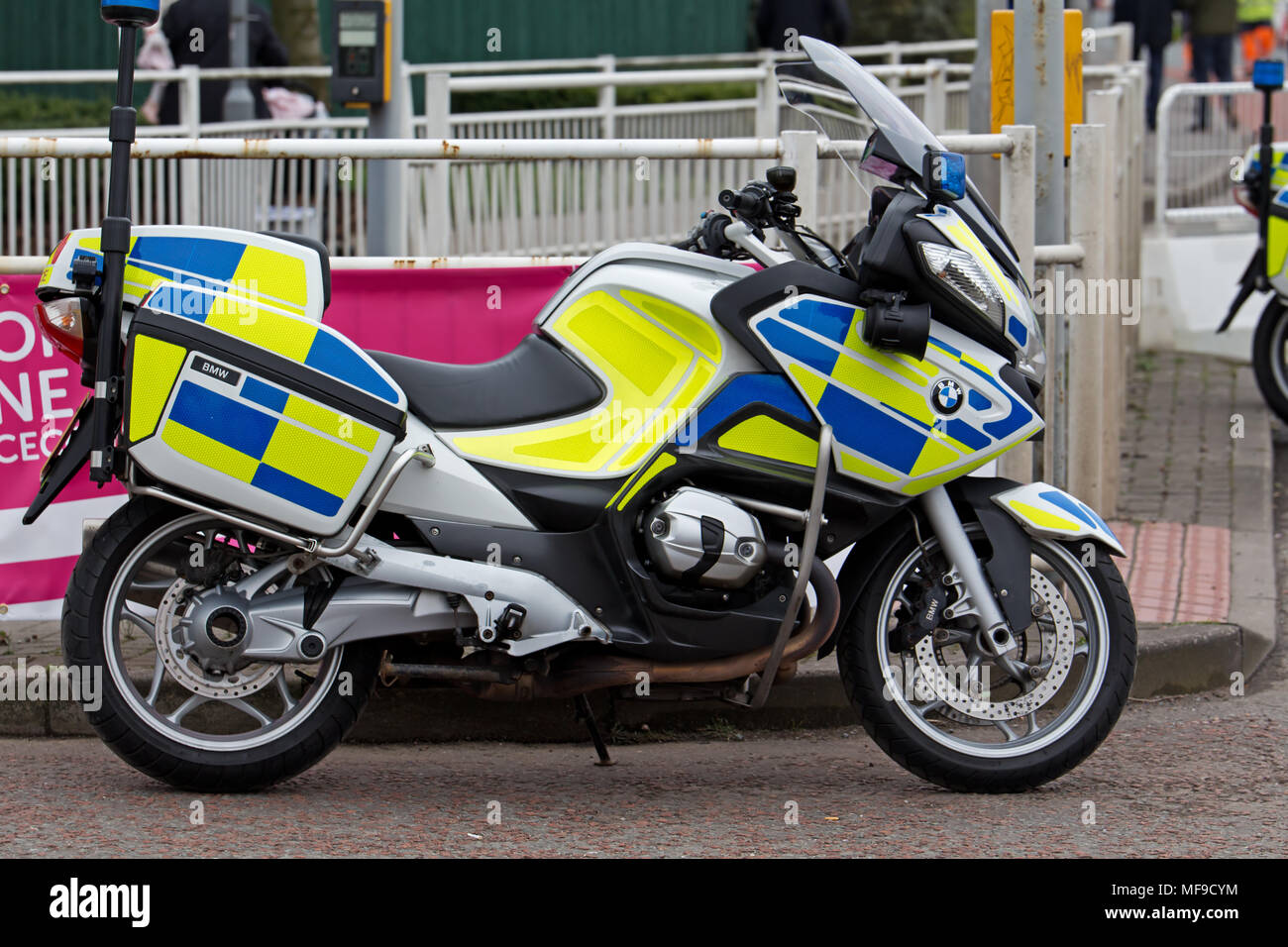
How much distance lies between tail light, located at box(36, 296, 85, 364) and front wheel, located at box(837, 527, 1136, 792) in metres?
2.06

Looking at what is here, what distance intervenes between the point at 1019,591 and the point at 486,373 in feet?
4.83

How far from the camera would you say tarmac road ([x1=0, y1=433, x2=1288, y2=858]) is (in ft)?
14.7

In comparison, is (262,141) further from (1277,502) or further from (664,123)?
(664,123)

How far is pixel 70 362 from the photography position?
5.91 m

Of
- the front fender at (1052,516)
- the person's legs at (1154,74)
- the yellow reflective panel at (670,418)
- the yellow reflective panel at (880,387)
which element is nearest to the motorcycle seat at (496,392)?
the yellow reflective panel at (670,418)

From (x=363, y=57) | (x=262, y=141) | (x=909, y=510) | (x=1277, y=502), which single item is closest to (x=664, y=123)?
(x=363, y=57)

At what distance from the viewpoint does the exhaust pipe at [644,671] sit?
475 cm

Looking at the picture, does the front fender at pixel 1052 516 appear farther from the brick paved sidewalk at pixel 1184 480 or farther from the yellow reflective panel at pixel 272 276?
the yellow reflective panel at pixel 272 276

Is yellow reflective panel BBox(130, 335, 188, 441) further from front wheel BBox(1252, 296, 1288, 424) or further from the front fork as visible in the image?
front wheel BBox(1252, 296, 1288, 424)

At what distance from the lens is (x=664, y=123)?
12031mm

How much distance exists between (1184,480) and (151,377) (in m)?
5.54

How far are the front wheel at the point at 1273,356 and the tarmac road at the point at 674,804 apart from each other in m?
4.42

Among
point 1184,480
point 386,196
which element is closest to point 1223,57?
point 1184,480

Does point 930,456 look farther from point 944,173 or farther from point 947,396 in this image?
point 944,173
